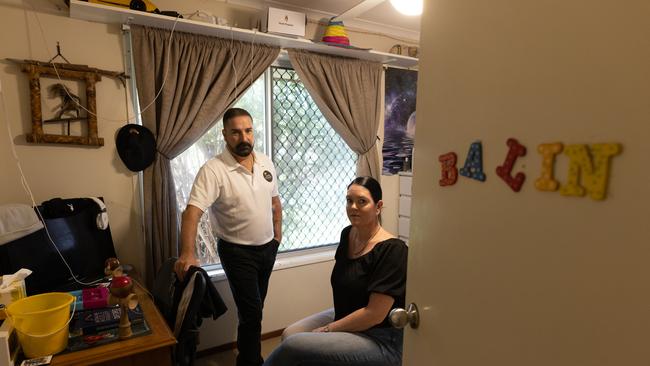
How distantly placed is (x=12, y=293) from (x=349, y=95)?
2.19 metres

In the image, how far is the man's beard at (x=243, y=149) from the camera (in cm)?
199

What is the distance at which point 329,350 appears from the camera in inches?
51.7

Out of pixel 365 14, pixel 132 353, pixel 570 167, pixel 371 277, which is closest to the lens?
pixel 570 167

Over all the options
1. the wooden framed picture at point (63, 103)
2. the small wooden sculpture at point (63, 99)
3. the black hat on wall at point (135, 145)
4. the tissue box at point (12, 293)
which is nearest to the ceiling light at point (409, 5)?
the black hat on wall at point (135, 145)

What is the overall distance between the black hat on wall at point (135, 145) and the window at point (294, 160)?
0.27 m

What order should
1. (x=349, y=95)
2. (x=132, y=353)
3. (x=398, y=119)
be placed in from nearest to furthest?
(x=132, y=353) < (x=349, y=95) < (x=398, y=119)

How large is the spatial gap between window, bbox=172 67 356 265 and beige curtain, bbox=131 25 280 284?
8.4 inches

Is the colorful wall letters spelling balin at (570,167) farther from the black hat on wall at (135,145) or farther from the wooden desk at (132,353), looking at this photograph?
the black hat on wall at (135,145)

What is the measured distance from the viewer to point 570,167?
53cm

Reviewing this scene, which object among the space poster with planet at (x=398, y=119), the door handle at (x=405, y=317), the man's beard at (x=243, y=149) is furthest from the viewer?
the space poster with planet at (x=398, y=119)

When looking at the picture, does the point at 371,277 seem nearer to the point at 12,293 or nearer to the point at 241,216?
the point at 241,216

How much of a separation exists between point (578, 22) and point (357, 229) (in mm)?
1210

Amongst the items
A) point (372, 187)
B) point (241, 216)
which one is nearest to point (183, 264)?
point (241, 216)

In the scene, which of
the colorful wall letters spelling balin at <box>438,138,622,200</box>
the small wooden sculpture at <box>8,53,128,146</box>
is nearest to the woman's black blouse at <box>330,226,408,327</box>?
the colorful wall letters spelling balin at <box>438,138,622,200</box>
